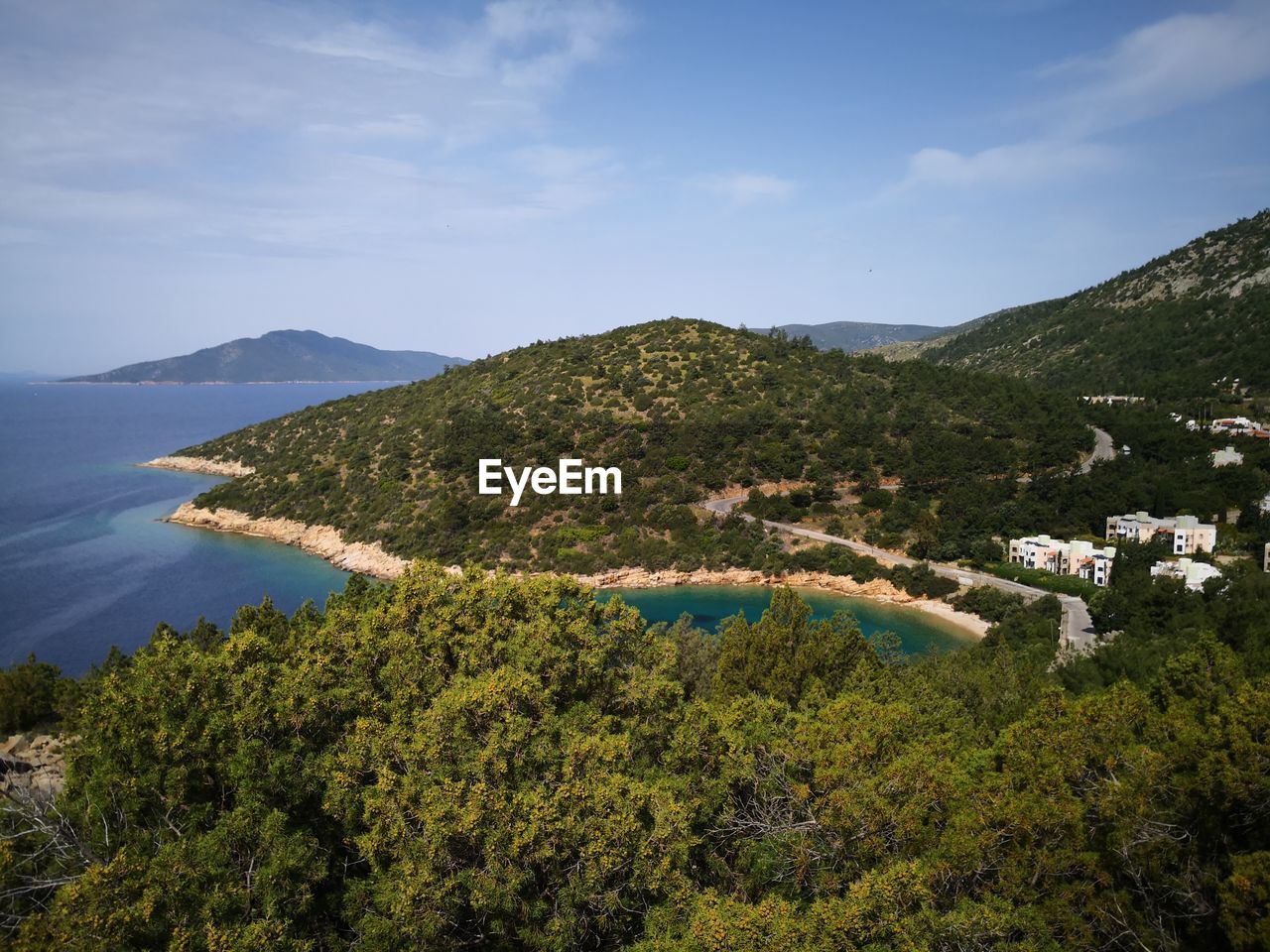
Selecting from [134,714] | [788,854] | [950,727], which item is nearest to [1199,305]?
[950,727]

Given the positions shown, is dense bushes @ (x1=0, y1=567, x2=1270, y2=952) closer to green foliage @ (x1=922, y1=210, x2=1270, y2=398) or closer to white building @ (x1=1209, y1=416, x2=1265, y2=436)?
white building @ (x1=1209, y1=416, x2=1265, y2=436)

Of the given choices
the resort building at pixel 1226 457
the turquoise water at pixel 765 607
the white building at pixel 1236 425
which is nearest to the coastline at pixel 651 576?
the turquoise water at pixel 765 607

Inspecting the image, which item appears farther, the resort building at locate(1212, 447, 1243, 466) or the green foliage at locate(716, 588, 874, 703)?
the resort building at locate(1212, 447, 1243, 466)

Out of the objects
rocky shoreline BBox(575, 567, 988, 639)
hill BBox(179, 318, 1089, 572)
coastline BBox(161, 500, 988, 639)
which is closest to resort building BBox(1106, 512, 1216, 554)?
hill BBox(179, 318, 1089, 572)

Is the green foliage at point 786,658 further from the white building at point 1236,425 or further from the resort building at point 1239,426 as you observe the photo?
the white building at point 1236,425

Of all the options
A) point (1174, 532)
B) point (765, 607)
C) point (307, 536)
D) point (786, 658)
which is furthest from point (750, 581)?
point (307, 536)

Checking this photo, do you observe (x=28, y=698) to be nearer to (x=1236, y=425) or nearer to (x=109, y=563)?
(x=109, y=563)
